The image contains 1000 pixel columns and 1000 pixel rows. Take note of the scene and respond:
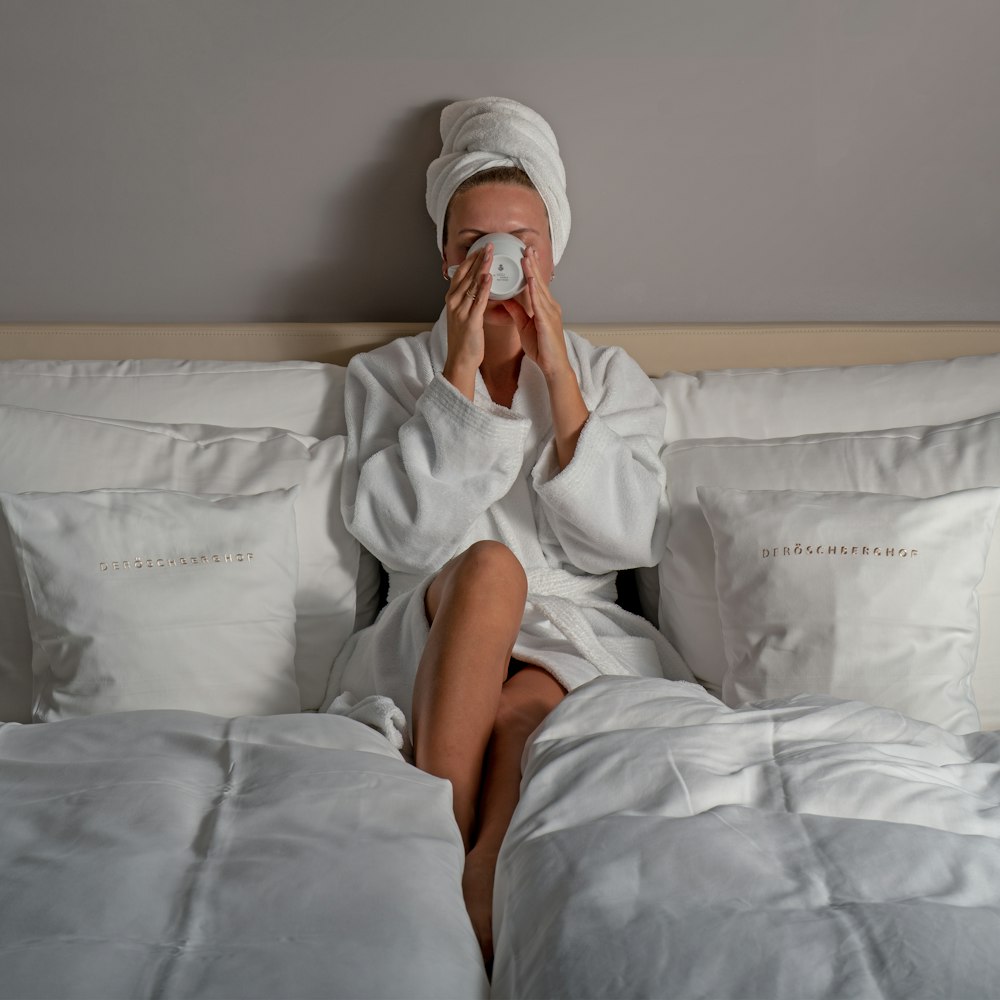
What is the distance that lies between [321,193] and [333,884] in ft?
4.52

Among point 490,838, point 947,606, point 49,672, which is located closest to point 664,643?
point 947,606

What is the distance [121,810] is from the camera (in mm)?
1012

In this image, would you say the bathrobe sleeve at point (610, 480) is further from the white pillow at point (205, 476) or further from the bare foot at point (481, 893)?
the bare foot at point (481, 893)

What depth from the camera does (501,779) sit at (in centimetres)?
128

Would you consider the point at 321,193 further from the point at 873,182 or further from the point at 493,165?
the point at 873,182

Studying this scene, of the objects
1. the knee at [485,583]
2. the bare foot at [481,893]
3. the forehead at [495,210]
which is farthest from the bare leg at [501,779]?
the forehead at [495,210]

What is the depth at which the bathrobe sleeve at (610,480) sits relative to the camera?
1.66 metres

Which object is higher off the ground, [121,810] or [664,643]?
[121,810]

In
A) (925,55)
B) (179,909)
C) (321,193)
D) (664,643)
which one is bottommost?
(664,643)

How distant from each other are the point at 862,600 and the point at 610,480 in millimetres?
414

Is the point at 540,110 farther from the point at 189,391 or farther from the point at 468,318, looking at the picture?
the point at 189,391

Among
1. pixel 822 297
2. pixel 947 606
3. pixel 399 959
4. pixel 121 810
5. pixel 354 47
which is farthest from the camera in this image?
pixel 822 297

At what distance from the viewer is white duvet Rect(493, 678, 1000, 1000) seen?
0.81 meters

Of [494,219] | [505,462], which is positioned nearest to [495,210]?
[494,219]
